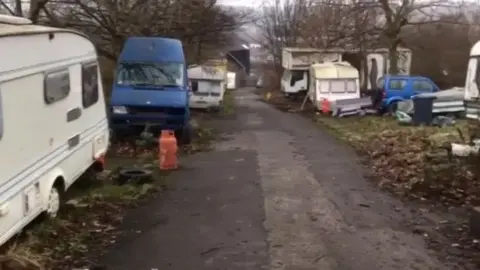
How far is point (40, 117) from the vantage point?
821cm

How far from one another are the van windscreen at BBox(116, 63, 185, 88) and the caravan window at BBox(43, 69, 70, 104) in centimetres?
952

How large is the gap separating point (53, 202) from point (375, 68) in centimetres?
3095

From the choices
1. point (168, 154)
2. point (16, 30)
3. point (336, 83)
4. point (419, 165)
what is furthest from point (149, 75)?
point (336, 83)

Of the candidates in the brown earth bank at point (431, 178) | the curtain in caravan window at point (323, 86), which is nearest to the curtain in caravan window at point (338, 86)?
the curtain in caravan window at point (323, 86)

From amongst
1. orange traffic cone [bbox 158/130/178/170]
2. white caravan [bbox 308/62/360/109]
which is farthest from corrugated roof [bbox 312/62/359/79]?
orange traffic cone [bbox 158/130/178/170]

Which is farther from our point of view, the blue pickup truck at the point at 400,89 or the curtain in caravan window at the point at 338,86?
the curtain in caravan window at the point at 338,86

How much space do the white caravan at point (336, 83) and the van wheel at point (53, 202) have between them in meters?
25.2

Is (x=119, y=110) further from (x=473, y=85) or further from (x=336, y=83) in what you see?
(x=336, y=83)

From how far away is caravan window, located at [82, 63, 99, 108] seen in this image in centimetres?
1088

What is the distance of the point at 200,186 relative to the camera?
1259 cm

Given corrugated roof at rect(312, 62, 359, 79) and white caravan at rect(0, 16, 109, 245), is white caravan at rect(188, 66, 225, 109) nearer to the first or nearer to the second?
corrugated roof at rect(312, 62, 359, 79)

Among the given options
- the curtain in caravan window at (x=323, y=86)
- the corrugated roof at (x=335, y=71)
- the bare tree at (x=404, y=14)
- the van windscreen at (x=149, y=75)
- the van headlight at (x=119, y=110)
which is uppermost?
the bare tree at (x=404, y=14)

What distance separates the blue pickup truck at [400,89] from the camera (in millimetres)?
30078

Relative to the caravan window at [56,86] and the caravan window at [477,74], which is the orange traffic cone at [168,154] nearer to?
the caravan window at [56,86]
